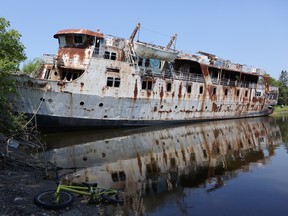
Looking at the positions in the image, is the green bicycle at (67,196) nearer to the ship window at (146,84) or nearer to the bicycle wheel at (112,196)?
the bicycle wheel at (112,196)

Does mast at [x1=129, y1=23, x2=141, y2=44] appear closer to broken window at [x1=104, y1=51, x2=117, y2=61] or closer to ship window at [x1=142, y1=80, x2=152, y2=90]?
broken window at [x1=104, y1=51, x2=117, y2=61]

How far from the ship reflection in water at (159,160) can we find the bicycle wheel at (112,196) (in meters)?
0.41

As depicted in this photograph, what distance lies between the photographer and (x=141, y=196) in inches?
356

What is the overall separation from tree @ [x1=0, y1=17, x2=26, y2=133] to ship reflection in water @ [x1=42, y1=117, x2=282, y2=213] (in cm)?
319

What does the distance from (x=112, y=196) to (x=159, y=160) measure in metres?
5.87

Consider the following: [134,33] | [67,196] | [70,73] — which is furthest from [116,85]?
[67,196]

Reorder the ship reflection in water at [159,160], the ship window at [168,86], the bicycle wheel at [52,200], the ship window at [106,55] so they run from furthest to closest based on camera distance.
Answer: the ship window at [168,86], the ship window at [106,55], the ship reflection in water at [159,160], the bicycle wheel at [52,200]

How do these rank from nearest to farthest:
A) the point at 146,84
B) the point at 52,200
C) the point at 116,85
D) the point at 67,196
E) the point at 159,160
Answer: the point at 52,200
the point at 67,196
the point at 159,160
the point at 116,85
the point at 146,84

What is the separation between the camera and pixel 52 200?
7363mm

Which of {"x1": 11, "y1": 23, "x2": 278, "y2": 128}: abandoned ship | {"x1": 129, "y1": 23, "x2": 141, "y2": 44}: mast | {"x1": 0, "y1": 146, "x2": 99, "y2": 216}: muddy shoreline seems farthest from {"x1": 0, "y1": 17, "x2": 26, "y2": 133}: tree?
{"x1": 129, "y1": 23, "x2": 141, "y2": 44}: mast

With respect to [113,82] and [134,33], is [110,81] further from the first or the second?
[134,33]

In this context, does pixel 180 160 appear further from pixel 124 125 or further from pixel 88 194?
pixel 124 125

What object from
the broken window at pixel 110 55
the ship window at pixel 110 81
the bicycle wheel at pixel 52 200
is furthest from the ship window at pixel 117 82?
the bicycle wheel at pixel 52 200

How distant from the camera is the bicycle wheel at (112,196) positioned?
813 centimetres
